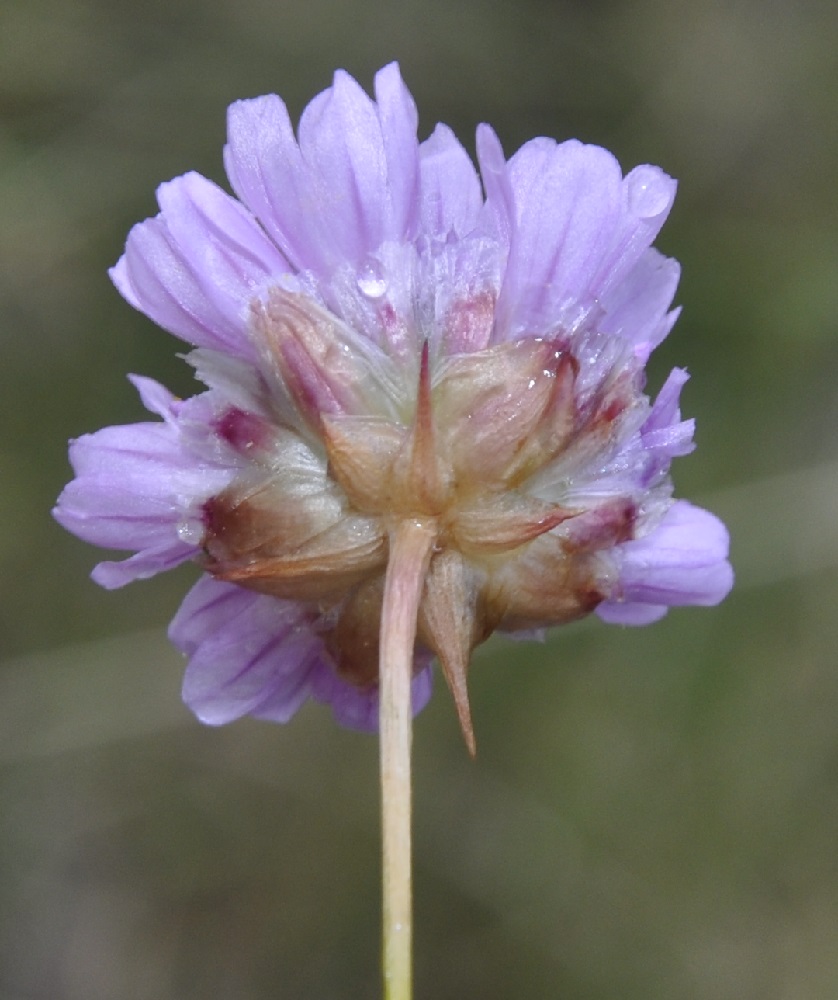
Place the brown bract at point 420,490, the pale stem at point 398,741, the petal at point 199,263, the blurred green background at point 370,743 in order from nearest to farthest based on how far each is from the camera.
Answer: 1. the pale stem at point 398,741
2. the brown bract at point 420,490
3. the petal at point 199,263
4. the blurred green background at point 370,743

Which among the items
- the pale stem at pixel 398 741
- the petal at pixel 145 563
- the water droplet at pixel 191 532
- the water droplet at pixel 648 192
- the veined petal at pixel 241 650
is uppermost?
the water droplet at pixel 648 192

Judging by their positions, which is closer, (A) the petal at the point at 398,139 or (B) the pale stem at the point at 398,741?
(B) the pale stem at the point at 398,741

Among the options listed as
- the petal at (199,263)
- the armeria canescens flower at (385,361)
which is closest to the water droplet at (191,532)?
the armeria canescens flower at (385,361)

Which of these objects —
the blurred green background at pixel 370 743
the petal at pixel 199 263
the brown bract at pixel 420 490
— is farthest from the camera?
the blurred green background at pixel 370 743

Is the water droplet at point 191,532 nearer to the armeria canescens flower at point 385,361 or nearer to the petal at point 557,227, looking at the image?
the armeria canescens flower at point 385,361

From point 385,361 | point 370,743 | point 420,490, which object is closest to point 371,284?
point 385,361

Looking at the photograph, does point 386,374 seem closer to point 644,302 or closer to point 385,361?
point 385,361

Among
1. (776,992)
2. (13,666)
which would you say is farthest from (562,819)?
(13,666)

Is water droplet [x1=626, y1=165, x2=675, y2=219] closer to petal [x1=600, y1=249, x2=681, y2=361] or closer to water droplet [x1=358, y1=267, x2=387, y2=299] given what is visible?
petal [x1=600, y1=249, x2=681, y2=361]
